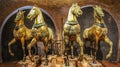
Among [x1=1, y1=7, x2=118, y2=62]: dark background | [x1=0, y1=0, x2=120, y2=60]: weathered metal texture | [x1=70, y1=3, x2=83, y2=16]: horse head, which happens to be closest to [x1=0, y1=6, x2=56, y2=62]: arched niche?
[x1=1, y1=7, x2=118, y2=62]: dark background

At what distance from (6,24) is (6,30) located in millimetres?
262

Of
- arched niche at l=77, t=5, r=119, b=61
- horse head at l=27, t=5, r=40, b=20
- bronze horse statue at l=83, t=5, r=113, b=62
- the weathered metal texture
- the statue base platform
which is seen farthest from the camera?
arched niche at l=77, t=5, r=119, b=61

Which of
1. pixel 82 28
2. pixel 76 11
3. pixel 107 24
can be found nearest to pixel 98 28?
pixel 76 11

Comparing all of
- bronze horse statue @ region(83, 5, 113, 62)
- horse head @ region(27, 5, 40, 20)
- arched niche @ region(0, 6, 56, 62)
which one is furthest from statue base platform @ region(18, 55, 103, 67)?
horse head @ region(27, 5, 40, 20)

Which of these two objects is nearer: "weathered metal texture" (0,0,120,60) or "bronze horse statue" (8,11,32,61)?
"bronze horse statue" (8,11,32,61)

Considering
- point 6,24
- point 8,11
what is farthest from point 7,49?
point 8,11

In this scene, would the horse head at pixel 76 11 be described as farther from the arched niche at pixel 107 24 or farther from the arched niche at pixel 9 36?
the arched niche at pixel 9 36

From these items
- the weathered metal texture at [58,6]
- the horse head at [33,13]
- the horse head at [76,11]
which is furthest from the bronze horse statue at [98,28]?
the horse head at [33,13]

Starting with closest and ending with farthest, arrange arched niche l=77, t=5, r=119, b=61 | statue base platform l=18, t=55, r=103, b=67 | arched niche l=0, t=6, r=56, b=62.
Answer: statue base platform l=18, t=55, r=103, b=67
arched niche l=0, t=6, r=56, b=62
arched niche l=77, t=5, r=119, b=61

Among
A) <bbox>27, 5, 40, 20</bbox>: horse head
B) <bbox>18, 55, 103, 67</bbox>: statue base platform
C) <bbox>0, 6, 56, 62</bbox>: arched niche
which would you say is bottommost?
<bbox>18, 55, 103, 67</bbox>: statue base platform

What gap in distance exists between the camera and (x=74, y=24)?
732 cm

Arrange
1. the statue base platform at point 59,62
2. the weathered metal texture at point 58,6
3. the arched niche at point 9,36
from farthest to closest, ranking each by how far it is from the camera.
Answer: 1. the arched niche at point 9,36
2. the weathered metal texture at point 58,6
3. the statue base platform at point 59,62

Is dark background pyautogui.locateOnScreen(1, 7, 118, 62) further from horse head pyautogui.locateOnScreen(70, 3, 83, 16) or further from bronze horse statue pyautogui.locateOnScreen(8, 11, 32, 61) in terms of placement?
horse head pyautogui.locateOnScreen(70, 3, 83, 16)

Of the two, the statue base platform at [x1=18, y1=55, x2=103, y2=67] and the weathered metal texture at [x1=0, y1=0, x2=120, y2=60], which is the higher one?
the weathered metal texture at [x1=0, y1=0, x2=120, y2=60]
